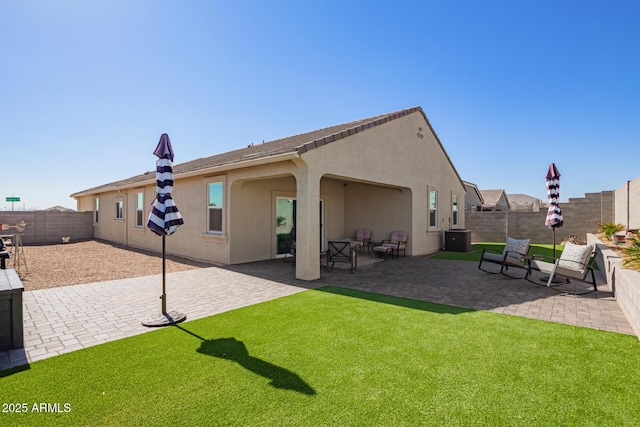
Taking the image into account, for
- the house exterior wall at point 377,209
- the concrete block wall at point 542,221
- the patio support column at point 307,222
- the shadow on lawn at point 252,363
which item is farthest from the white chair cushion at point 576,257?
the concrete block wall at point 542,221

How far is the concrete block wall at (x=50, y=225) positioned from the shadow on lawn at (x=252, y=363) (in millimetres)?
22244

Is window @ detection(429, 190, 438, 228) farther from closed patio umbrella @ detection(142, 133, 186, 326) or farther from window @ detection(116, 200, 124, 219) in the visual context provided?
window @ detection(116, 200, 124, 219)

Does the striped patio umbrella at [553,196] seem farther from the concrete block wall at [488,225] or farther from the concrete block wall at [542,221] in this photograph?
the concrete block wall at [488,225]

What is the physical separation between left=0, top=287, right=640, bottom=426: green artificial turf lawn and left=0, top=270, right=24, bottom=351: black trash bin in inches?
32.2

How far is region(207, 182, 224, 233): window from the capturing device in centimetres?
1112

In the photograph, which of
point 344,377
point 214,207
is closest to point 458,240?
point 214,207

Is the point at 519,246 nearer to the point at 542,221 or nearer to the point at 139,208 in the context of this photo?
the point at 542,221

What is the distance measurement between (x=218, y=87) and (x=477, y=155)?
52.2 ft

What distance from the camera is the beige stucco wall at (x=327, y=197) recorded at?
8.42 metres

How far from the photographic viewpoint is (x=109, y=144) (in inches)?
516

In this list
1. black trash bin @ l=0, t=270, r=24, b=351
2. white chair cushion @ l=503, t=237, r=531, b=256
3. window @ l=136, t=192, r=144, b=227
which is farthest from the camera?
window @ l=136, t=192, r=144, b=227

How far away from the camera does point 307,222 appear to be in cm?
810

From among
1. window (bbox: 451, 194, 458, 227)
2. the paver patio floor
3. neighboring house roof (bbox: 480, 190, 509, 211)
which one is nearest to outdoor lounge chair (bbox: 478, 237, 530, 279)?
the paver patio floor

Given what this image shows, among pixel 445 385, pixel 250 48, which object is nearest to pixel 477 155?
pixel 250 48
